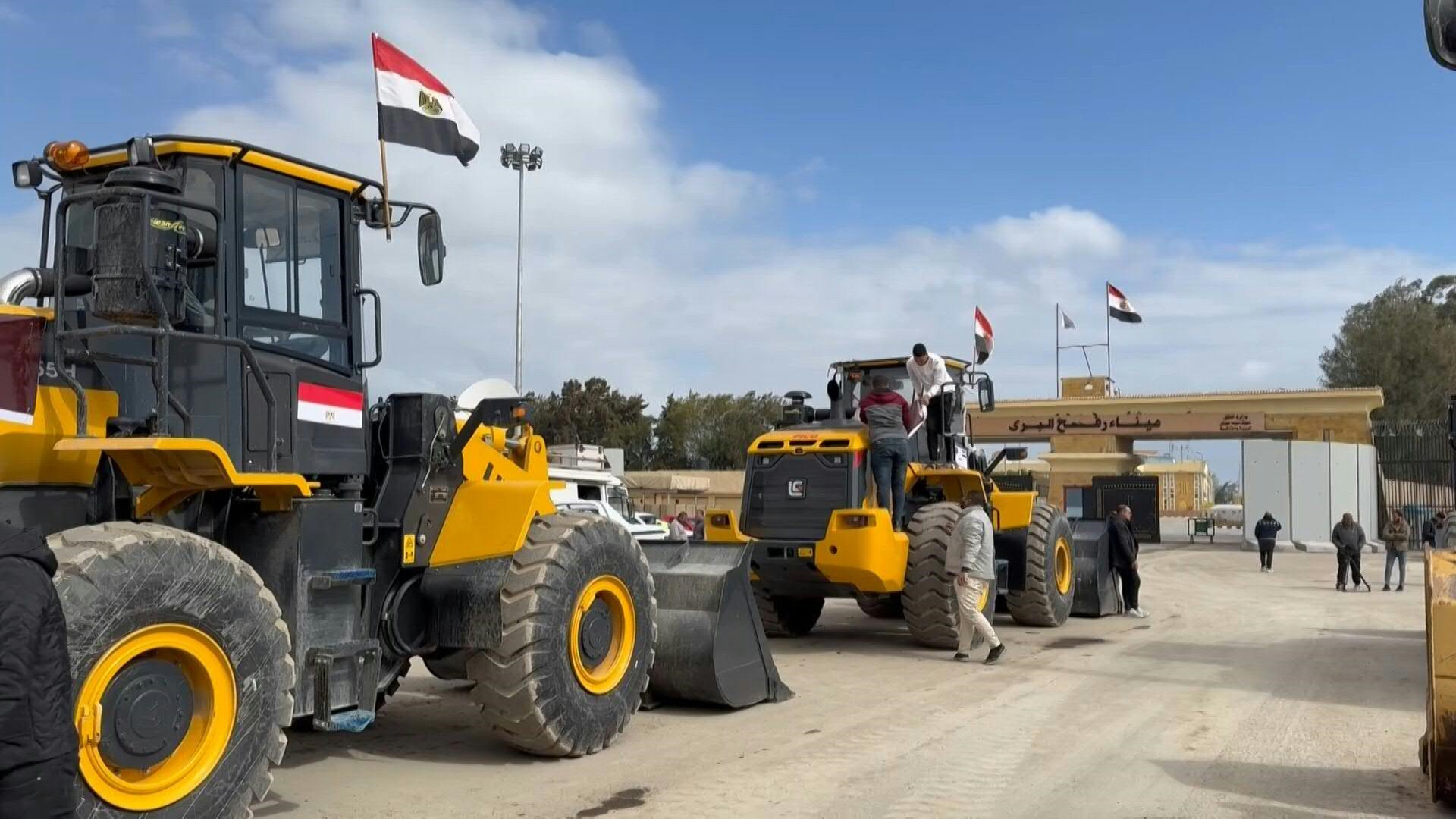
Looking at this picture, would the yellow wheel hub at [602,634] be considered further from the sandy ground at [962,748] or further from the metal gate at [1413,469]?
the metal gate at [1413,469]

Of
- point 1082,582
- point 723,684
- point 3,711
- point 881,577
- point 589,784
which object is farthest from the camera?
point 1082,582

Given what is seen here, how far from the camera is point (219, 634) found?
15.9 ft

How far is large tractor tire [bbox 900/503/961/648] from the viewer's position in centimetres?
1102

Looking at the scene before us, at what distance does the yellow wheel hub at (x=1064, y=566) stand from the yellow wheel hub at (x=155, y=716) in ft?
36.0

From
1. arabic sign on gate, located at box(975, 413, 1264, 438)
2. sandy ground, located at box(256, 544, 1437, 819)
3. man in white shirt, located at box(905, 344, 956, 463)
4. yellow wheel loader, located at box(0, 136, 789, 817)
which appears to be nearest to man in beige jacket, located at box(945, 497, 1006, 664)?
sandy ground, located at box(256, 544, 1437, 819)

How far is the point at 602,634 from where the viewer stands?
6.97 meters

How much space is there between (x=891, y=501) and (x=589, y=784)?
5.63m

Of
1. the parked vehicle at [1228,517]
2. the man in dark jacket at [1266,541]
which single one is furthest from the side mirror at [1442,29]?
the parked vehicle at [1228,517]

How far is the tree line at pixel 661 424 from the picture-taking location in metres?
52.4

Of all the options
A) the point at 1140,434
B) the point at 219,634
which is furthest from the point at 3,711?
the point at 1140,434

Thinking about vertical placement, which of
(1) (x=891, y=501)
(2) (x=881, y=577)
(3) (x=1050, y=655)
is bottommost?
(3) (x=1050, y=655)

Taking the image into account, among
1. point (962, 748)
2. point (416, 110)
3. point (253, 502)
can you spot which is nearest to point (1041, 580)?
point (962, 748)

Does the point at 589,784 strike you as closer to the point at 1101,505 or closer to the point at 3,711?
the point at 3,711

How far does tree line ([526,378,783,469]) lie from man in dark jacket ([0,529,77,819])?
47.7 m
